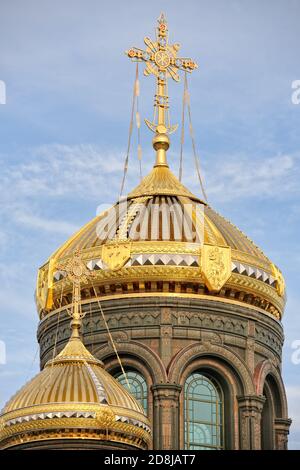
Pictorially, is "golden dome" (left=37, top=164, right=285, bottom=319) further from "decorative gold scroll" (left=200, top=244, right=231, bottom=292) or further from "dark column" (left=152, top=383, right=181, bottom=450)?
"dark column" (left=152, top=383, right=181, bottom=450)

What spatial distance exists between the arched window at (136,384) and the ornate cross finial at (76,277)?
2454mm

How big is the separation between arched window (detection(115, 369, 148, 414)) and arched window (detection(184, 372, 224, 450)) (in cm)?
124

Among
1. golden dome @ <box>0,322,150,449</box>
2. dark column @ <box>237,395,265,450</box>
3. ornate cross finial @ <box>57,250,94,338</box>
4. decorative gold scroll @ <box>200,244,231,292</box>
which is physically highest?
decorative gold scroll @ <box>200,244,231,292</box>

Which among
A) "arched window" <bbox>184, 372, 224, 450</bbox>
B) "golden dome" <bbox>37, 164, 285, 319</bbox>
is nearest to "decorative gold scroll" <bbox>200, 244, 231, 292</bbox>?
"golden dome" <bbox>37, 164, 285, 319</bbox>

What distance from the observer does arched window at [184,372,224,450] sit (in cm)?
4903

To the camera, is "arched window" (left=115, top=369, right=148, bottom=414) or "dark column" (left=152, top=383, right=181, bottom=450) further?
"arched window" (left=115, top=369, right=148, bottom=414)

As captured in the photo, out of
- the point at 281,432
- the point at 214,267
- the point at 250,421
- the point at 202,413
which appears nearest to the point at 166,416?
the point at 202,413

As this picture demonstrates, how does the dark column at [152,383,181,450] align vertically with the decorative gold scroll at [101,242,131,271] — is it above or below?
below

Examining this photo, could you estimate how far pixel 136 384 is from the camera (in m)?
49.6

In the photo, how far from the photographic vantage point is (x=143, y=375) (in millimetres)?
49406
